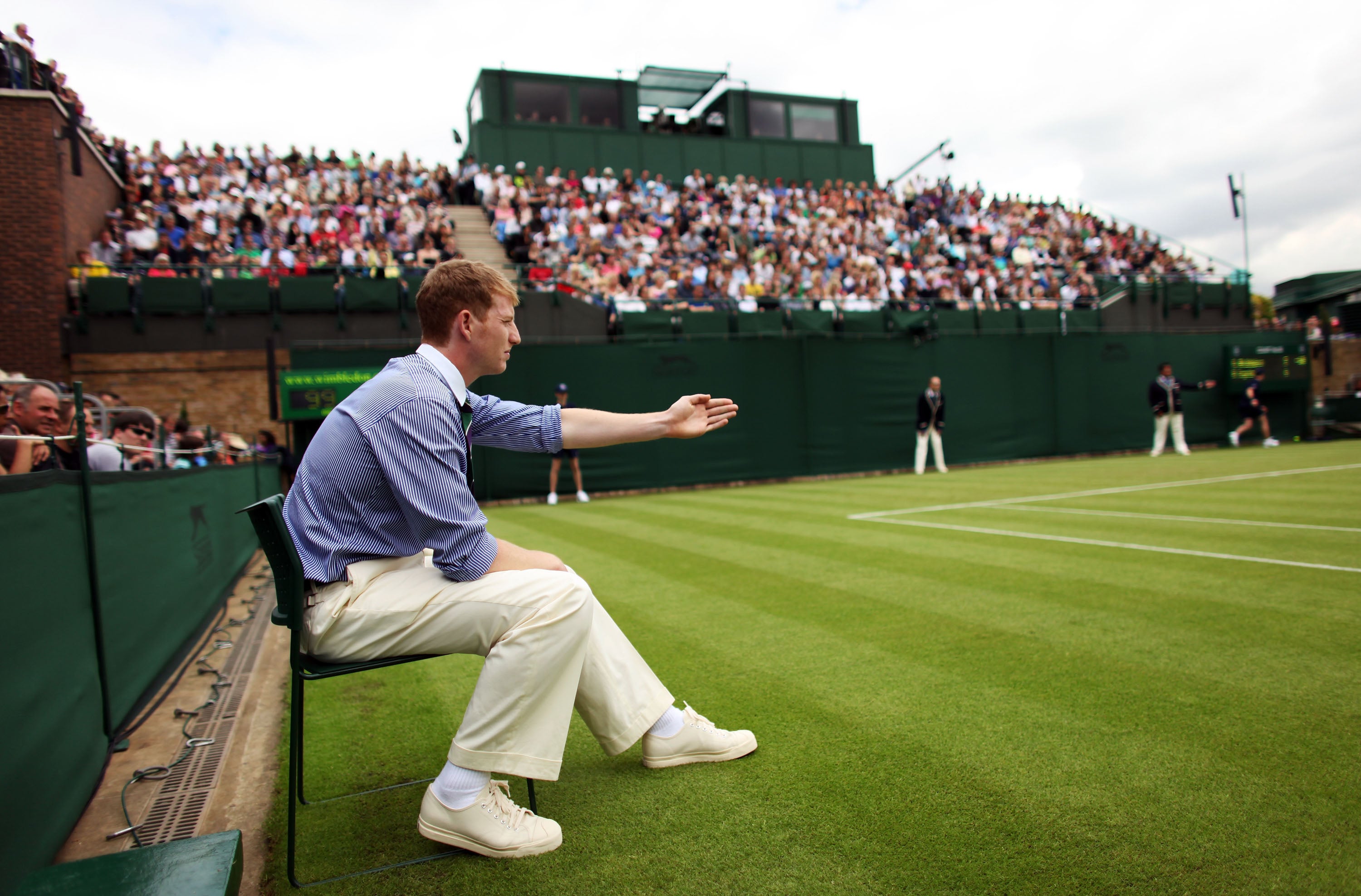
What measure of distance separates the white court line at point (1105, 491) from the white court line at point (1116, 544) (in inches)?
35.5

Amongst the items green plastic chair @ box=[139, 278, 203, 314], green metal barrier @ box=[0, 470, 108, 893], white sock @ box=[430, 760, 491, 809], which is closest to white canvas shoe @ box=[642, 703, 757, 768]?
white sock @ box=[430, 760, 491, 809]

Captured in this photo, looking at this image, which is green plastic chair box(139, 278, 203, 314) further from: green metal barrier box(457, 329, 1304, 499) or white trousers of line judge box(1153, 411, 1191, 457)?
white trousers of line judge box(1153, 411, 1191, 457)

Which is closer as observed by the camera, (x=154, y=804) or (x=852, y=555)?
(x=154, y=804)

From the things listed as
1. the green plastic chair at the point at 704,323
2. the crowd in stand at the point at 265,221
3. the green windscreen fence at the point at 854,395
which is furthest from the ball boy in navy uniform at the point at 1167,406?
the crowd in stand at the point at 265,221

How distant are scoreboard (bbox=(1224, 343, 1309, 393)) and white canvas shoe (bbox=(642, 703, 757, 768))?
23.8m

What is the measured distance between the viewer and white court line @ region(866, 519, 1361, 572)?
586cm

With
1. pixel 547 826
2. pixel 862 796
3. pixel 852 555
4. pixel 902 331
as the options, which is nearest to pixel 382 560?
pixel 547 826

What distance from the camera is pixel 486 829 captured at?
247 cm

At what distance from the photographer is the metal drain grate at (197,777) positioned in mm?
2893

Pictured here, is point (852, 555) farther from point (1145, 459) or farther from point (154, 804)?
point (1145, 459)

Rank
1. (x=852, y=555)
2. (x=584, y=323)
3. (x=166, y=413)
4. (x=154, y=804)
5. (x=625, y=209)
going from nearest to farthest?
1. (x=154, y=804)
2. (x=852, y=555)
3. (x=166, y=413)
4. (x=584, y=323)
5. (x=625, y=209)

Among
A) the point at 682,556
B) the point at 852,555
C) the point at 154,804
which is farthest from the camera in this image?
the point at 682,556

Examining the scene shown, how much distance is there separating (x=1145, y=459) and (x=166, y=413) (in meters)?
20.5

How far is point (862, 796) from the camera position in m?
2.72
